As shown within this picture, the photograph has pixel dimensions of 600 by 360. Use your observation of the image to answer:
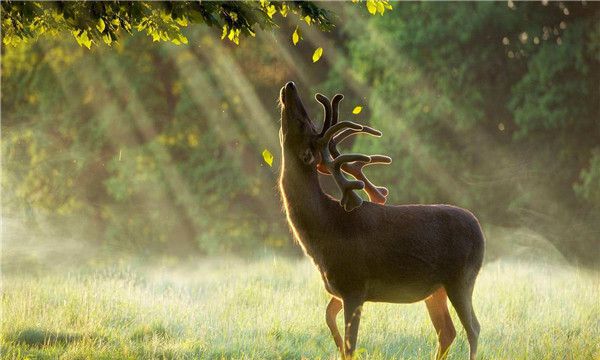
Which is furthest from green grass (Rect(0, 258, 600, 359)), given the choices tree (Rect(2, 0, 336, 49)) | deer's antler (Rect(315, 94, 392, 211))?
tree (Rect(2, 0, 336, 49))

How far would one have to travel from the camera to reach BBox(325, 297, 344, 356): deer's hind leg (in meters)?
7.48

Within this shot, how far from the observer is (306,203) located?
720 cm

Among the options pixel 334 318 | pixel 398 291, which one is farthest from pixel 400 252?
pixel 334 318

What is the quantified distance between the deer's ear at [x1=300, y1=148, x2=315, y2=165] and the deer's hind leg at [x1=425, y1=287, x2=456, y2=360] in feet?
5.58

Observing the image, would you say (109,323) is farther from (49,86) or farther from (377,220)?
(49,86)

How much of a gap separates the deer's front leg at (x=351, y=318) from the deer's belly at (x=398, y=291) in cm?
20

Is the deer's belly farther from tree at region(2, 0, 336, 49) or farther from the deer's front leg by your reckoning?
tree at region(2, 0, 336, 49)

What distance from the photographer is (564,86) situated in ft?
53.0

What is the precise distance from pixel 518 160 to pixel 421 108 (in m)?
2.15

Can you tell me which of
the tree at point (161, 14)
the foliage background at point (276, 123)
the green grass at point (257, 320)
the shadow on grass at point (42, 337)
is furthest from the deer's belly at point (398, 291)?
the foliage background at point (276, 123)

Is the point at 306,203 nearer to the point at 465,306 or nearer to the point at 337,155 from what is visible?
the point at 337,155

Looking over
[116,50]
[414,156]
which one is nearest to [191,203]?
[116,50]

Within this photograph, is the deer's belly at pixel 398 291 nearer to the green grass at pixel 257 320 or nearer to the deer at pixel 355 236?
the deer at pixel 355 236

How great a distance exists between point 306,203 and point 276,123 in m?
12.7
